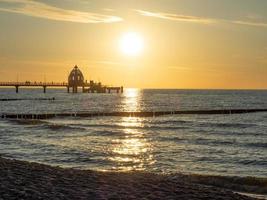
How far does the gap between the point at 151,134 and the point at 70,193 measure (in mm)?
40406

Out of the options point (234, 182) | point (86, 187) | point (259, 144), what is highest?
point (86, 187)

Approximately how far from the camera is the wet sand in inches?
→ 607

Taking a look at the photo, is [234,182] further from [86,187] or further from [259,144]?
[259,144]

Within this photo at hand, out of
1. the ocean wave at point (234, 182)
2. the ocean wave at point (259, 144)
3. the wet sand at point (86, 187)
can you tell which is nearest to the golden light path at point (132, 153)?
the ocean wave at point (234, 182)

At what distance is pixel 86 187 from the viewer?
1731 cm

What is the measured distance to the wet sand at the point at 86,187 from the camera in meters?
15.4

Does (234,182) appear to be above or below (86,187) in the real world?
below

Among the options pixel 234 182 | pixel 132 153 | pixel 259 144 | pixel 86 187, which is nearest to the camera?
pixel 86 187

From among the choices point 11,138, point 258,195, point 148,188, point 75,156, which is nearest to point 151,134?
point 11,138

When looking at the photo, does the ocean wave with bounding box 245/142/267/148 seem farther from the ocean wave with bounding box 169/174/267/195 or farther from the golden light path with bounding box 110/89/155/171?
the ocean wave with bounding box 169/174/267/195

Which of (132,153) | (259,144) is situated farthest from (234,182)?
(259,144)

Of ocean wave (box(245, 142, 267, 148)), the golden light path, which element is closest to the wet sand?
the golden light path

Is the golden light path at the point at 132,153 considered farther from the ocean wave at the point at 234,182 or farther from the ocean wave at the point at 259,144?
the ocean wave at the point at 259,144

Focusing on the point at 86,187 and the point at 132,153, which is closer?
the point at 86,187
